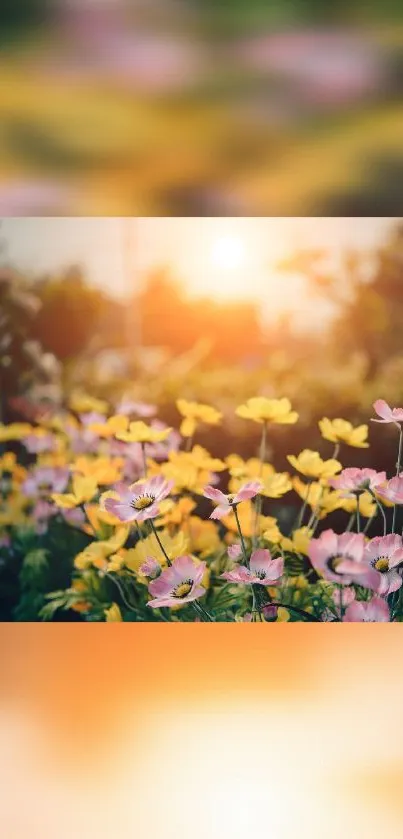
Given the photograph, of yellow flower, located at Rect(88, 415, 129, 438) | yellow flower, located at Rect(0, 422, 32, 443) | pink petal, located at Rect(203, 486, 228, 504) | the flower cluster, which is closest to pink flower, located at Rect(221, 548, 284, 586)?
the flower cluster

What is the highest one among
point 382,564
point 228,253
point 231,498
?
point 228,253

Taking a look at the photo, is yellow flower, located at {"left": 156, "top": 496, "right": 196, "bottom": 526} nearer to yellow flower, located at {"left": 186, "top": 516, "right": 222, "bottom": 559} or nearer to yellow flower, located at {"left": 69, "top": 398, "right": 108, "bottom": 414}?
yellow flower, located at {"left": 186, "top": 516, "right": 222, "bottom": 559}

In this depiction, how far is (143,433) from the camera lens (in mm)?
1344

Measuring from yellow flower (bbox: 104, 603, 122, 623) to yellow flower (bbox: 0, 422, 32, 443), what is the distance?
333 mm

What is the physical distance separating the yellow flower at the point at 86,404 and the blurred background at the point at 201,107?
1.01ft

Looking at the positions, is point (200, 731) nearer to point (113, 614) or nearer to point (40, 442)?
point (113, 614)

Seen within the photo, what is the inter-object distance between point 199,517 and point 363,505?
0.28 m

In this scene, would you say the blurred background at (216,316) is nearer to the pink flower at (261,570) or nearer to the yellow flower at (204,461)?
the yellow flower at (204,461)

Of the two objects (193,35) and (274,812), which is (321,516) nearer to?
(274,812)

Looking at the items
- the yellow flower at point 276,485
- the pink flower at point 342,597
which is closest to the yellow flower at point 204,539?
the yellow flower at point 276,485

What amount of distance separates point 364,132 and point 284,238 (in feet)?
0.70

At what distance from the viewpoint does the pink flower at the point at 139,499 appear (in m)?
1.34

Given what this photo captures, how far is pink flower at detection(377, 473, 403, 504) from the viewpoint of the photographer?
133 cm

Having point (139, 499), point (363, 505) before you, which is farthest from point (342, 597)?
point (139, 499)
